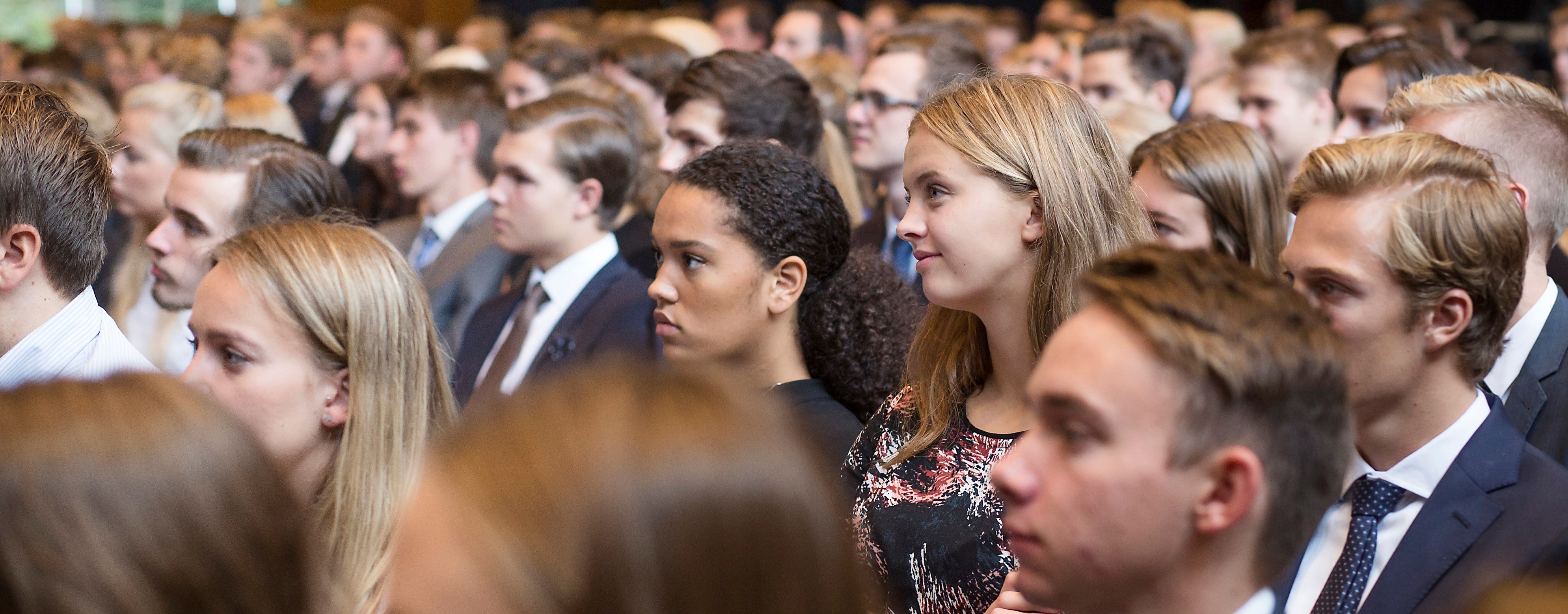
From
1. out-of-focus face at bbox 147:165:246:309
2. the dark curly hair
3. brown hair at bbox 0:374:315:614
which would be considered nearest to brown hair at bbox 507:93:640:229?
out-of-focus face at bbox 147:165:246:309

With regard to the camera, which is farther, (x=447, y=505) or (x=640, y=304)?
(x=640, y=304)

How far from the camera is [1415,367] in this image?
175cm

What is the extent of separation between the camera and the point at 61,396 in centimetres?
97

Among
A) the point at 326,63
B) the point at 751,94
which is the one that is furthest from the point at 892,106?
the point at 326,63

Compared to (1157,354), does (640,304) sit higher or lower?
lower

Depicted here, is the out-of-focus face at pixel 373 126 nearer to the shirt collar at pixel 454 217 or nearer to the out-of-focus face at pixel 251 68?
the shirt collar at pixel 454 217

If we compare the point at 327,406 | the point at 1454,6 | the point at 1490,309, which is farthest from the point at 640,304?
the point at 1454,6

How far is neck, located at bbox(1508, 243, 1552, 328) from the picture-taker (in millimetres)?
2338

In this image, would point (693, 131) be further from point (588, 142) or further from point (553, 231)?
point (553, 231)

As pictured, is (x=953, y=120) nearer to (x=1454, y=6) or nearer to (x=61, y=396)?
(x=61, y=396)

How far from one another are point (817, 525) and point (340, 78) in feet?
29.5

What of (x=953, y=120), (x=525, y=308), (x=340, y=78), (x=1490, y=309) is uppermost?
(x=953, y=120)

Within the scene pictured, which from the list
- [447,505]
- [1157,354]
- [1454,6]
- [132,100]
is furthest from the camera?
[1454,6]

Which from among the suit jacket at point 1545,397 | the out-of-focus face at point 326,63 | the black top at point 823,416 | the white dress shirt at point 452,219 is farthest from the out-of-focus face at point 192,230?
the out-of-focus face at point 326,63
